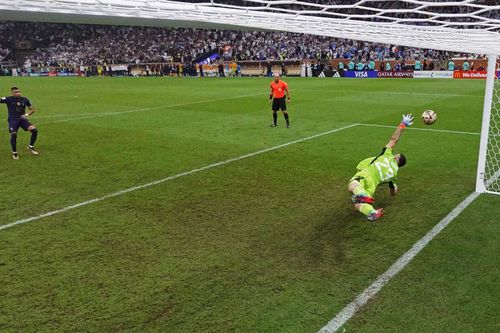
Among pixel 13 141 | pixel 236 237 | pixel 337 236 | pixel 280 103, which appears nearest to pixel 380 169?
pixel 337 236

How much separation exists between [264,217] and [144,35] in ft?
187

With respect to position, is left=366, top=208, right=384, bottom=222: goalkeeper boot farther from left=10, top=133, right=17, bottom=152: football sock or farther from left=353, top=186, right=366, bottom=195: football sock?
left=10, top=133, right=17, bottom=152: football sock

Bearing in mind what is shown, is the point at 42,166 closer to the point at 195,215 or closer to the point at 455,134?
the point at 195,215

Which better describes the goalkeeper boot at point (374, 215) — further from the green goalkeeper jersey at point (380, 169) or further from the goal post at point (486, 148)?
the goal post at point (486, 148)

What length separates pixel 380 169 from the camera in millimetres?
6141

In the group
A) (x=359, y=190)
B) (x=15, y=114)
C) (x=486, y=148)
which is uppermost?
(x=15, y=114)

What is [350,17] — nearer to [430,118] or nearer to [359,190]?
[430,118]

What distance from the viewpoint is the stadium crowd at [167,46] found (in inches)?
1510

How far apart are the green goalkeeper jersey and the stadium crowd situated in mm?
30305

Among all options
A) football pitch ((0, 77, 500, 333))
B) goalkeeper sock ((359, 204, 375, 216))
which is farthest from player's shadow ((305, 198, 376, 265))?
goalkeeper sock ((359, 204, 375, 216))

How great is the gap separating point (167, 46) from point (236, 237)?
52434 millimetres

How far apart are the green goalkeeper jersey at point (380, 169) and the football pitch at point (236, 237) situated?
1.76 feet

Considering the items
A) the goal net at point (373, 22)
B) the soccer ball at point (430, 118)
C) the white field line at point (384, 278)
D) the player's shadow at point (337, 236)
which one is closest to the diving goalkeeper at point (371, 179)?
the player's shadow at point (337, 236)

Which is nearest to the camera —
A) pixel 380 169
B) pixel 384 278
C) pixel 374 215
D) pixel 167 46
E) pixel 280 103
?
pixel 384 278
